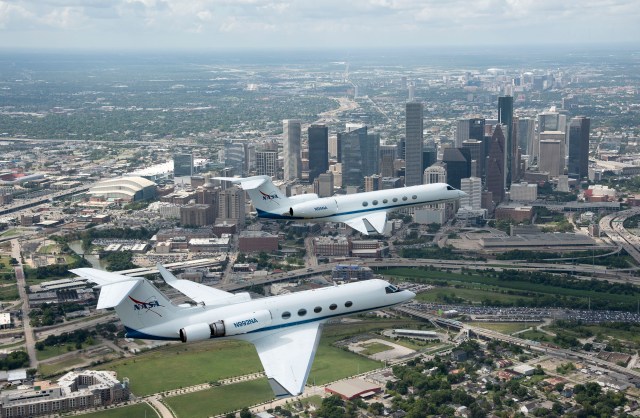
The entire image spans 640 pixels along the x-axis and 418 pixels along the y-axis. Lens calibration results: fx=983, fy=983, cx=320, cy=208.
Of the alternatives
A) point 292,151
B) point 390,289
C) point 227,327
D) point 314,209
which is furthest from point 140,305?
point 292,151

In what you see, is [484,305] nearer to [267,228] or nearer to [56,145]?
[267,228]

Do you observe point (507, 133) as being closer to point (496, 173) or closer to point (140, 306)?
point (496, 173)

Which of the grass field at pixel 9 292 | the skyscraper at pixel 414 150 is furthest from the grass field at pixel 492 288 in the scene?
the skyscraper at pixel 414 150

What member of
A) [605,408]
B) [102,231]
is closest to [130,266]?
[102,231]

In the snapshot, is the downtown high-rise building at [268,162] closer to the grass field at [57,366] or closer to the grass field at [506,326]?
the grass field at [506,326]

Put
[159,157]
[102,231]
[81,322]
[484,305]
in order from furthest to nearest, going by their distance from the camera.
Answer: [159,157] < [102,231] < [484,305] < [81,322]
